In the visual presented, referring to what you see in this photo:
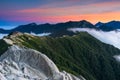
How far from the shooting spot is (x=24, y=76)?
17025cm

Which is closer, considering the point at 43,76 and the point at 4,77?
the point at 4,77

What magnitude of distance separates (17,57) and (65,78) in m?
38.9

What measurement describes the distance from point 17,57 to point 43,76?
30085 mm

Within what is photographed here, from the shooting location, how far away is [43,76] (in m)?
177

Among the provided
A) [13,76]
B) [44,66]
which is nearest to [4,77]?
[13,76]

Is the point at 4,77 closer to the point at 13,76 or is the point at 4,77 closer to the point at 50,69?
the point at 13,76

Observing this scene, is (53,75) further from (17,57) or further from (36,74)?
(17,57)

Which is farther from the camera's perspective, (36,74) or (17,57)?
(17,57)

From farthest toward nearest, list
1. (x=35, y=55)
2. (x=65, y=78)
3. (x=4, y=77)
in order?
(x=35, y=55) → (x=65, y=78) → (x=4, y=77)

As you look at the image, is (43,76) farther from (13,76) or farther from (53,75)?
(13,76)

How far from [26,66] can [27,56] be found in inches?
563

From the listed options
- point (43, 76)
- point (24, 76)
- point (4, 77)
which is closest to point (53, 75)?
point (43, 76)

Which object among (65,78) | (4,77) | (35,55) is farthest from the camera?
(35,55)

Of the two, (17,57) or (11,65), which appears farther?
(17,57)
